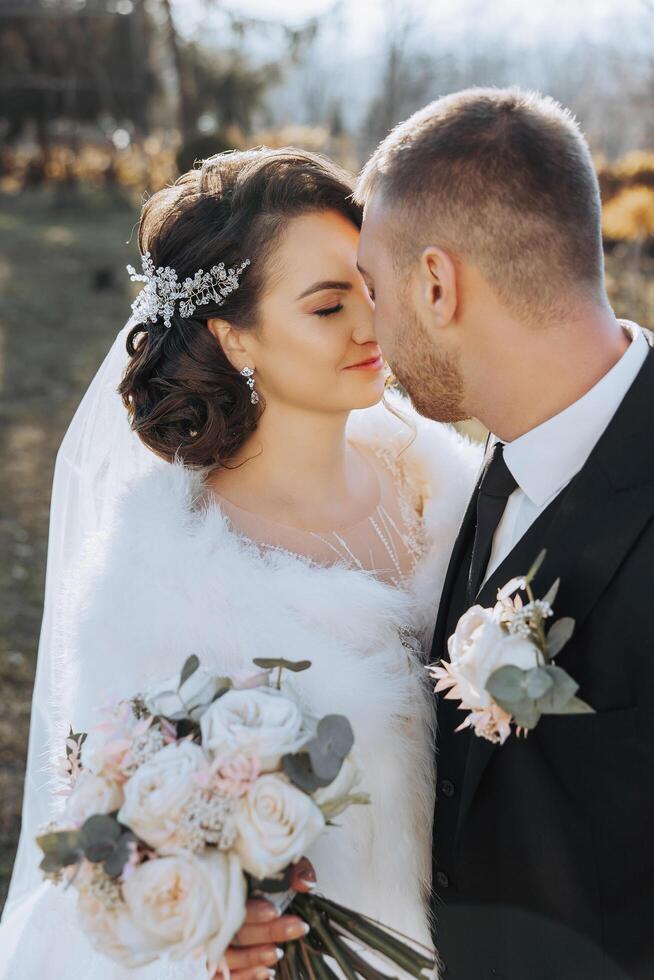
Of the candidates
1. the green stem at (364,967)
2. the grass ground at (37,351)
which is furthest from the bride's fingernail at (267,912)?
the grass ground at (37,351)

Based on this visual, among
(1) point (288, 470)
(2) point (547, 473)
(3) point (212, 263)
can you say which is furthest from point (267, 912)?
(3) point (212, 263)

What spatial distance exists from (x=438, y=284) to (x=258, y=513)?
1.02 meters

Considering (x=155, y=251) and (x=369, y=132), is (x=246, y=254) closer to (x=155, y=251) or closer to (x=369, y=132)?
(x=155, y=251)

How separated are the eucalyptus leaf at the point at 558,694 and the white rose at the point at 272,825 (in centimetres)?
46

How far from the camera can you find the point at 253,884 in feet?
6.06

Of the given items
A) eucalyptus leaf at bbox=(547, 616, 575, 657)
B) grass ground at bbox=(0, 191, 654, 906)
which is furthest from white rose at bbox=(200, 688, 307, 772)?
grass ground at bbox=(0, 191, 654, 906)

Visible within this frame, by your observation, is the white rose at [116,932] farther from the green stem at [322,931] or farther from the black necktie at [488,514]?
the black necktie at [488,514]

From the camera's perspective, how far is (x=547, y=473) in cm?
224

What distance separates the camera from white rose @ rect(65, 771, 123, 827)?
185 cm

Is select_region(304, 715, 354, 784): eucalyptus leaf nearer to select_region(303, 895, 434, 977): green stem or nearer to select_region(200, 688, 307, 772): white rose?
select_region(200, 688, 307, 772): white rose

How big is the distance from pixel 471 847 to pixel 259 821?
738mm

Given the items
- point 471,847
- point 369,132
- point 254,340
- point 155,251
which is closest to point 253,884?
point 471,847

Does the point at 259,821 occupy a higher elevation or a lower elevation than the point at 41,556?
higher

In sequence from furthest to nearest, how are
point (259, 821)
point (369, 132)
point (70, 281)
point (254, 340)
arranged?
1. point (369, 132)
2. point (70, 281)
3. point (254, 340)
4. point (259, 821)
